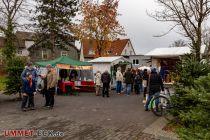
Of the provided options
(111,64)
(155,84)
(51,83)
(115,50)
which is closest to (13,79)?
(51,83)

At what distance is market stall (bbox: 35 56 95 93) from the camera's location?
62.7 ft

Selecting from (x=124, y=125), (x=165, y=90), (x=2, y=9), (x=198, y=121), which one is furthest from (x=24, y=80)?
(x=2, y=9)

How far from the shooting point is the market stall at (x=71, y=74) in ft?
62.7

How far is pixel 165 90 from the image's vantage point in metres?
12.0

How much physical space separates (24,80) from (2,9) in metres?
20.7

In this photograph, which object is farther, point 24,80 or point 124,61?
point 124,61

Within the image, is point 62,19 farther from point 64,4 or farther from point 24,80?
point 24,80

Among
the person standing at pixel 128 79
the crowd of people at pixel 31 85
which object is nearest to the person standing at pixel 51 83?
the crowd of people at pixel 31 85

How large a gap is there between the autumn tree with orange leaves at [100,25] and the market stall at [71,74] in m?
11.5

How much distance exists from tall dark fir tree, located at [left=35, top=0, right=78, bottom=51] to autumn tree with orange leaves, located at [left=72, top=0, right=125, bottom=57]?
2.27 meters

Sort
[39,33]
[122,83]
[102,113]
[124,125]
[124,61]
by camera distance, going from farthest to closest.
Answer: [39,33]
[124,61]
[122,83]
[102,113]
[124,125]

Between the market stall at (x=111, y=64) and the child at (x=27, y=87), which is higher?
the market stall at (x=111, y=64)

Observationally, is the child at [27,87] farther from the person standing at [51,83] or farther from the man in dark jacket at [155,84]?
the man in dark jacket at [155,84]

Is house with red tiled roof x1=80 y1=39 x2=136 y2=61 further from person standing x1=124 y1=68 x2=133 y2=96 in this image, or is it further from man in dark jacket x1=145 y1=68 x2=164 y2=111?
man in dark jacket x1=145 y1=68 x2=164 y2=111
